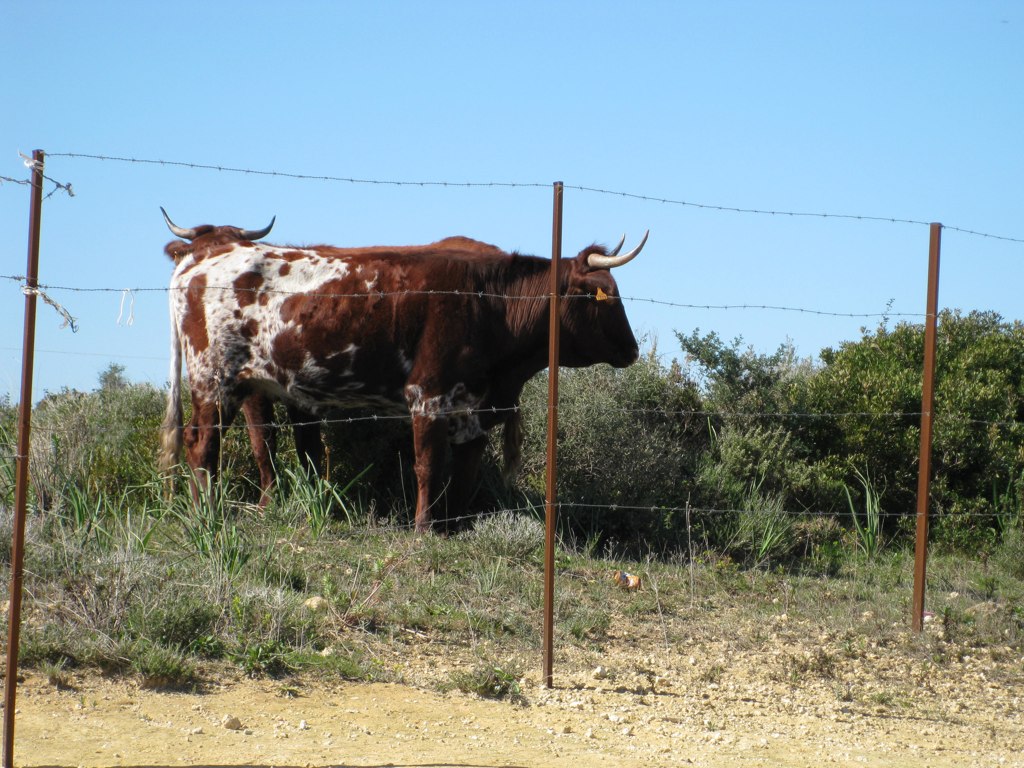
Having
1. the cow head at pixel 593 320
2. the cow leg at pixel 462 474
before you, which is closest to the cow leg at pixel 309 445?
the cow leg at pixel 462 474

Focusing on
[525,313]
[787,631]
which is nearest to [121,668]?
[787,631]

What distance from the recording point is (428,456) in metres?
9.59

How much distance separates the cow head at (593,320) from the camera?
9.80m

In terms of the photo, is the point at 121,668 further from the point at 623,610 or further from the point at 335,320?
the point at 335,320

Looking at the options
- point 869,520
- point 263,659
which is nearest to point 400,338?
point 263,659

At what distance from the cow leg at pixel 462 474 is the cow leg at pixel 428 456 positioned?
379mm

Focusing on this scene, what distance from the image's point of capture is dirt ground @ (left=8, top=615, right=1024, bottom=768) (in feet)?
17.4

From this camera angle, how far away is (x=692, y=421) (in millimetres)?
11547

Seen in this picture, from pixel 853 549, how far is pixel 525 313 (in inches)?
138

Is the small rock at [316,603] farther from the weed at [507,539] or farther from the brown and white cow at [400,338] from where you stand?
the brown and white cow at [400,338]

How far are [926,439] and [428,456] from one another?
384 centimetres

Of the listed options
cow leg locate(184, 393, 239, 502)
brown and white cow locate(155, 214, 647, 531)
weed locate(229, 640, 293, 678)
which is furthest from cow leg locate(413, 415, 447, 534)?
weed locate(229, 640, 293, 678)

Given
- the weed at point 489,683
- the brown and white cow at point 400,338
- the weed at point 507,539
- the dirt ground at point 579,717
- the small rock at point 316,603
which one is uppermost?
the brown and white cow at point 400,338

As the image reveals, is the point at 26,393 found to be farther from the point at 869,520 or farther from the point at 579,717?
the point at 869,520
